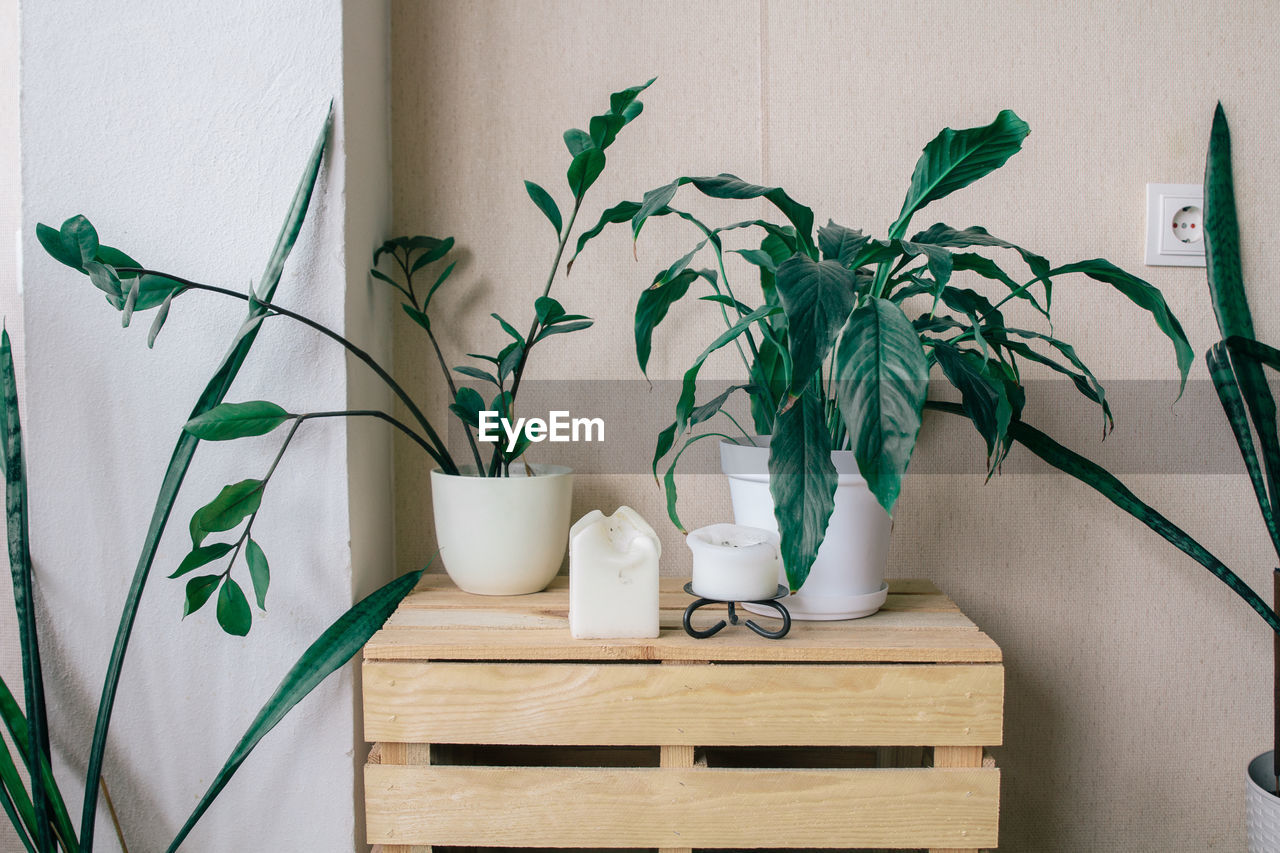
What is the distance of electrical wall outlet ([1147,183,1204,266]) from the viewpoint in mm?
1185

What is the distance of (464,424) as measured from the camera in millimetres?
1047

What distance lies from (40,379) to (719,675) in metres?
0.93

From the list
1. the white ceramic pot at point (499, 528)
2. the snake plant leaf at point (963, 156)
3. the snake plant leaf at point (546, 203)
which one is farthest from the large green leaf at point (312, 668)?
the snake plant leaf at point (963, 156)

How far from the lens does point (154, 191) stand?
986 millimetres

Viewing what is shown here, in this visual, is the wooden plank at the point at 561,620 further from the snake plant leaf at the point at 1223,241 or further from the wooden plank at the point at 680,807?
the snake plant leaf at the point at 1223,241

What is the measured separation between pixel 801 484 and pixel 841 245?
0.85ft

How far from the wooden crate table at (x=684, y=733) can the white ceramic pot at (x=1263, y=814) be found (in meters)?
0.49

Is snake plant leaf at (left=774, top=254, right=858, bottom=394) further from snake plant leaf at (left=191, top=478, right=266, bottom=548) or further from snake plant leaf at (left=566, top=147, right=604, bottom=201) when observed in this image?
snake plant leaf at (left=191, top=478, right=266, bottom=548)

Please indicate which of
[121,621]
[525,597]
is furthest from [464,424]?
[121,621]

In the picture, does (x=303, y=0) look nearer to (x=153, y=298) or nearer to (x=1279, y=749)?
(x=153, y=298)

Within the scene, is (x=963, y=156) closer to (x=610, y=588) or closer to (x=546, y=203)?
(x=546, y=203)

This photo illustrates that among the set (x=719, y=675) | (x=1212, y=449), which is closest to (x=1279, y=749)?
(x=1212, y=449)

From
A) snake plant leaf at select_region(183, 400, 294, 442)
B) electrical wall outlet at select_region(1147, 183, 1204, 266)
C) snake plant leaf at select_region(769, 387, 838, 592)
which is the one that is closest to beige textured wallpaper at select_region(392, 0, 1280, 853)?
electrical wall outlet at select_region(1147, 183, 1204, 266)

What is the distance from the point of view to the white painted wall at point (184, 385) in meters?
0.98
